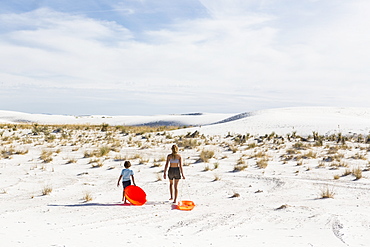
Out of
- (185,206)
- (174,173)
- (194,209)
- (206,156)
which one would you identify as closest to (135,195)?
(174,173)

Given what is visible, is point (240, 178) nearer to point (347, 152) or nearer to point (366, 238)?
point (366, 238)

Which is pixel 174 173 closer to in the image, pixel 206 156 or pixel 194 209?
pixel 194 209

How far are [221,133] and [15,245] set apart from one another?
25526 millimetres

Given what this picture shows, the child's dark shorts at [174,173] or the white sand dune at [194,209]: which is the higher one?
the child's dark shorts at [174,173]

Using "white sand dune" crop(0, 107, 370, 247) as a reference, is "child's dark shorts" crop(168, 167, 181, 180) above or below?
above

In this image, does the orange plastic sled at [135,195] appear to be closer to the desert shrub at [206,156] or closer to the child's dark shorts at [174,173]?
the child's dark shorts at [174,173]

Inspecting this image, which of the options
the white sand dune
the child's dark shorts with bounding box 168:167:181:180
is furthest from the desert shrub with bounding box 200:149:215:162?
the child's dark shorts with bounding box 168:167:181:180

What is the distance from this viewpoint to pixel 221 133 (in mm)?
29609

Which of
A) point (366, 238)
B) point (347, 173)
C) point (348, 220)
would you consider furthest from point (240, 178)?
point (366, 238)

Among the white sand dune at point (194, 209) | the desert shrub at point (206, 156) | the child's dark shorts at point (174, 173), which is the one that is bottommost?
the white sand dune at point (194, 209)

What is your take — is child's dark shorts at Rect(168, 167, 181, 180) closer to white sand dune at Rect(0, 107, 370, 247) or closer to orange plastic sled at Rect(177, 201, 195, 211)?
white sand dune at Rect(0, 107, 370, 247)

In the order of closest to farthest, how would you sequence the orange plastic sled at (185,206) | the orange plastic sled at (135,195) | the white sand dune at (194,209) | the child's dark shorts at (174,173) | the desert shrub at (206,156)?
the white sand dune at (194,209) → the orange plastic sled at (185,206) → the orange plastic sled at (135,195) → the child's dark shorts at (174,173) → the desert shrub at (206,156)

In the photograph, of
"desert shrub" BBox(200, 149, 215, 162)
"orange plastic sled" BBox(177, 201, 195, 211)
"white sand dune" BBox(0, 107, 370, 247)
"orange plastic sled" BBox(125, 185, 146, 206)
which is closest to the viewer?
"white sand dune" BBox(0, 107, 370, 247)

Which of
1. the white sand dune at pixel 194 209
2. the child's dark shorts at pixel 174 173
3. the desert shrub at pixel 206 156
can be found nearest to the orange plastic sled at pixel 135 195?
the white sand dune at pixel 194 209
